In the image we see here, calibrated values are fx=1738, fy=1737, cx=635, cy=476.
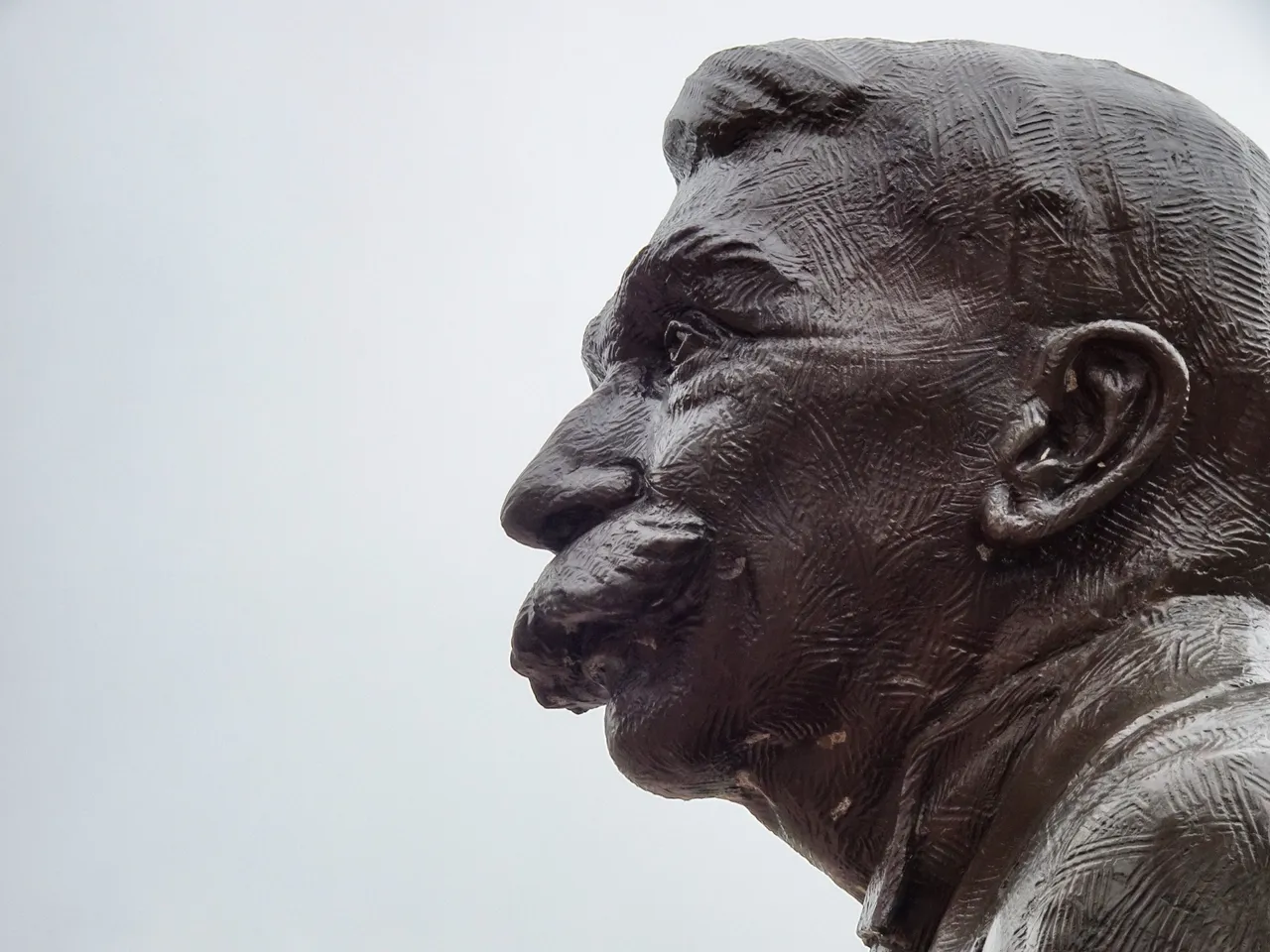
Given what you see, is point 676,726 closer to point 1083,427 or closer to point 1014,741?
point 1014,741

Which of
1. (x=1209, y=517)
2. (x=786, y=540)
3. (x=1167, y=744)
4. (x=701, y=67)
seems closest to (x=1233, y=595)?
(x=1209, y=517)

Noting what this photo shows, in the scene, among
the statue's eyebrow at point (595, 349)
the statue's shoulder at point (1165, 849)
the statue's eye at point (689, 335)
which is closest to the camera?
the statue's shoulder at point (1165, 849)

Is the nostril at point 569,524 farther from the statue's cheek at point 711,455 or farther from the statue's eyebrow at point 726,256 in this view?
the statue's eyebrow at point 726,256

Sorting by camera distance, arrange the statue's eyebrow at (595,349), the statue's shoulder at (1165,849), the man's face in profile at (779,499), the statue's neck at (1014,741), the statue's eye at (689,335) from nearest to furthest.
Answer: the statue's shoulder at (1165,849) < the statue's neck at (1014,741) < the man's face in profile at (779,499) < the statue's eye at (689,335) < the statue's eyebrow at (595,349)

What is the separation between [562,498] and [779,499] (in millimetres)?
195

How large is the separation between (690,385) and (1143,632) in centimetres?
40

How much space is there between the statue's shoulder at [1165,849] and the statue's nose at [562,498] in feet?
1.48

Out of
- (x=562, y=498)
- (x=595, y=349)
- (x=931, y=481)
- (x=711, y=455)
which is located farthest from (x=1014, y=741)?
(x=595, y=349)

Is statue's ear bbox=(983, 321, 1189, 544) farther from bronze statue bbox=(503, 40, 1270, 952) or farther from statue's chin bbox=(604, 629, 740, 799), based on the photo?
statue's chin bbox=(604, 629, 740, 799)

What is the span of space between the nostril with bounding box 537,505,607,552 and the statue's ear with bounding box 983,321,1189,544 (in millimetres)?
324

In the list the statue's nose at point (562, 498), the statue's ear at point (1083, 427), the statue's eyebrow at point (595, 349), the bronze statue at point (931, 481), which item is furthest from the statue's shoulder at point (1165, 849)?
the statue's eyebrow at point (595, 349)

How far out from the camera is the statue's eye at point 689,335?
1399mm

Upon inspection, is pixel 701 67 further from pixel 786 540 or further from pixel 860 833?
pixel 860 833

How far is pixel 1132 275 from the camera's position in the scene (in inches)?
51.9
